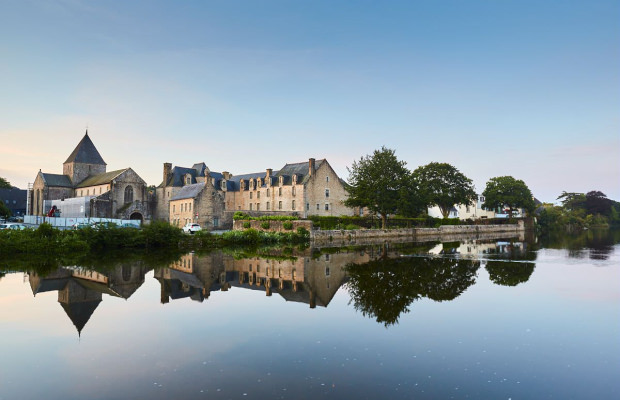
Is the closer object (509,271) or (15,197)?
(509,271)

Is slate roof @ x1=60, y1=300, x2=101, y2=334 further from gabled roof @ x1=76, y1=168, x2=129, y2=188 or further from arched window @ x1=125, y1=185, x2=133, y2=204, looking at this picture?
gabled roof @ x1=76, y1=168, x2=129, y2=188

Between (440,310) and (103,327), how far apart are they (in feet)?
28.0

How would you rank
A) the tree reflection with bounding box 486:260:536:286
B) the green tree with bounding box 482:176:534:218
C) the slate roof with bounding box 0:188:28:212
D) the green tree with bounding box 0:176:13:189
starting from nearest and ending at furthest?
the tree reflection with bounding box 486:260:536:286 → the green tree with bounding box 482:176:534:218 → the green tree with bounding box 0:176:13:189 → the slate roof with bounding box 0:188:28:212

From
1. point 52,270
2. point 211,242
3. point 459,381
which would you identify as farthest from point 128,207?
point 459,381

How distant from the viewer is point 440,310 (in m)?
10.7

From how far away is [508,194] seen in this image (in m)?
71.3

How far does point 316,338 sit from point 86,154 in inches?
2749

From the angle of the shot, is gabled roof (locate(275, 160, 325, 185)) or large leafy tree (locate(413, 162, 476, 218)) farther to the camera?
large leafy tree (locate(413, 162, 476, 218))

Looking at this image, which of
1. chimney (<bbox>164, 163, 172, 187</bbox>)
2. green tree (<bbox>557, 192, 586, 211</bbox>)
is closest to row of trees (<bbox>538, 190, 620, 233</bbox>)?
green tree (<bbox>557, 192, 586, 211</bbox>)

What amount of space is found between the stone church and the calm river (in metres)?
39.0

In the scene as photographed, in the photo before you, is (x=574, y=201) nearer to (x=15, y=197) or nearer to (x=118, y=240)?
(x=118, y=240)

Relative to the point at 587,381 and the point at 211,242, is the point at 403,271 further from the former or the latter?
the point at 211,242

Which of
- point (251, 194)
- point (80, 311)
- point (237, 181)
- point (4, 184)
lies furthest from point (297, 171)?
point (4, 184)

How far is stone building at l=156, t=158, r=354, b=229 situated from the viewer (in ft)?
152
